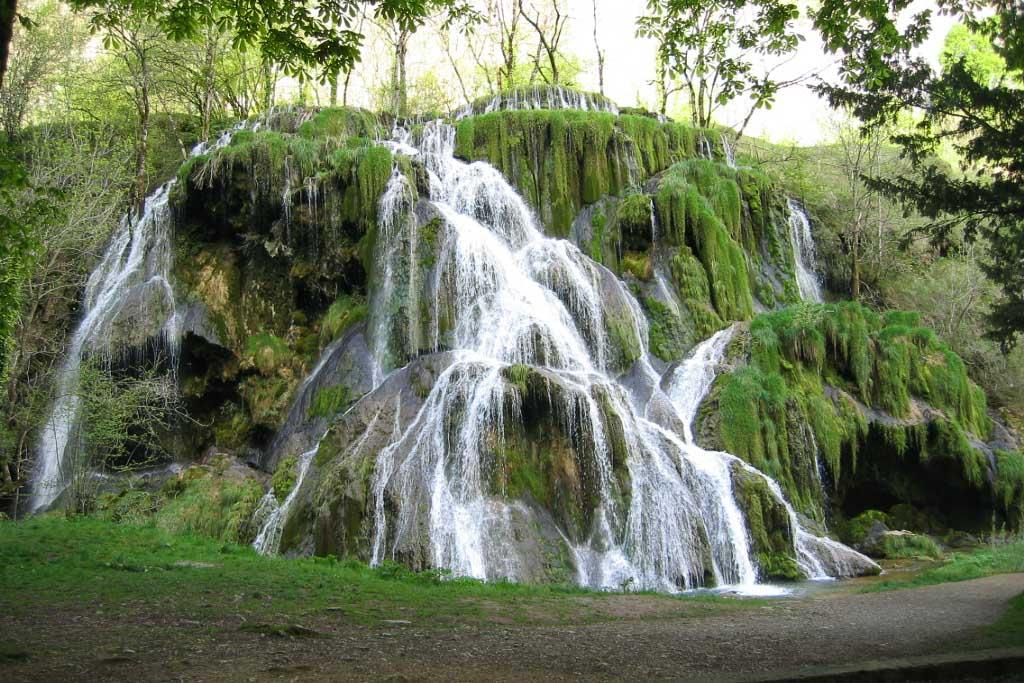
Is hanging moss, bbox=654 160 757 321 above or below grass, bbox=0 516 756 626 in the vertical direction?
Result: above

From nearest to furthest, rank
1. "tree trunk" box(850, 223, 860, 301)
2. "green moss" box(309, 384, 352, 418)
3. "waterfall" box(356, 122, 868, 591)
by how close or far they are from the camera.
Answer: "waterfall" box(356, 122, 868, 591), "green moss" box(309, 384, 352, 418), "tree trunk" box(850, 223, 860, 301)

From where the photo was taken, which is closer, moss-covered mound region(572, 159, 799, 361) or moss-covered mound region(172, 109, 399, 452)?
moss-covered mound region(172, 109, 399, 452)

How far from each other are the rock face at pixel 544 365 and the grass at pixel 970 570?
1520 mm

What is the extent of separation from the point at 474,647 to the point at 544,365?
9.62m

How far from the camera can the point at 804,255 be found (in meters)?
25.5

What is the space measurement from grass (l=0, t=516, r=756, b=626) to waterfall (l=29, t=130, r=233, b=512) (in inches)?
200

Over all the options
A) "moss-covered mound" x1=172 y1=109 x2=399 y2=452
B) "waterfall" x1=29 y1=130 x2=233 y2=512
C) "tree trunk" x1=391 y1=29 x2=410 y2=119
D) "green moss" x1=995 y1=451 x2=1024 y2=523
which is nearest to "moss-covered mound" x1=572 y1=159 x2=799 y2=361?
"moss-covered mound" x1=172 y1=109 x2=399 y2=452

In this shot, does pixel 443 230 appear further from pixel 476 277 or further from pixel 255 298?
pixel 255 298

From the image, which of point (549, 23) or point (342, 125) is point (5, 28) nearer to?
point (342, 125)

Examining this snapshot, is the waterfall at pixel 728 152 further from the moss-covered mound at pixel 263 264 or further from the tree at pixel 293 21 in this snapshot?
the tree at pixel 293 21

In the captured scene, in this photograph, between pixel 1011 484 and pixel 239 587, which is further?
pixel 1011 484

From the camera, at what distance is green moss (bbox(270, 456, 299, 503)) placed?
14344 millimetres

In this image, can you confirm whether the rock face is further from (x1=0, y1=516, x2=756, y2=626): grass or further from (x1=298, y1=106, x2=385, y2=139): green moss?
(x1=0, y1=516, x2=756, y2=626): grass

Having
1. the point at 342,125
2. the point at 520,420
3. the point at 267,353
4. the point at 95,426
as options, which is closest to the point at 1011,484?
the point at 520,420
